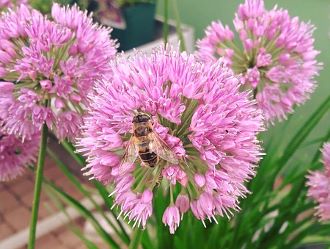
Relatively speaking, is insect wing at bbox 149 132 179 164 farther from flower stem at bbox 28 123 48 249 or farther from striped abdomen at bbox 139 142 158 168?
flower stem at bbox 28 123 48 249

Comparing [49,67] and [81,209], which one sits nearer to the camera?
[49,67]

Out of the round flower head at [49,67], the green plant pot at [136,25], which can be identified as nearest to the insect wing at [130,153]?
the round flower head at [49,67]

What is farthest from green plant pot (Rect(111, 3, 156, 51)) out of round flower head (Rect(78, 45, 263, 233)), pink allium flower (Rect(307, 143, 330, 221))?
round flower head (Rect(78, 45, 263, 233))

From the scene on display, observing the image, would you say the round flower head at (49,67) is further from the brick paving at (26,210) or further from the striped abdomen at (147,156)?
the brick paving at (26,210)

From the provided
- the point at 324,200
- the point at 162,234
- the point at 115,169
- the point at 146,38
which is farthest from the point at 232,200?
the point at 146,38

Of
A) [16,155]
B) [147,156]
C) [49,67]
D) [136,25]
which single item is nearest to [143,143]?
[147,156]

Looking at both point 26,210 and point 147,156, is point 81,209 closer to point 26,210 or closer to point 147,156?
point 147,156

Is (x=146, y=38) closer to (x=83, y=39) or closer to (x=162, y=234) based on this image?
(x=162, y=234)
